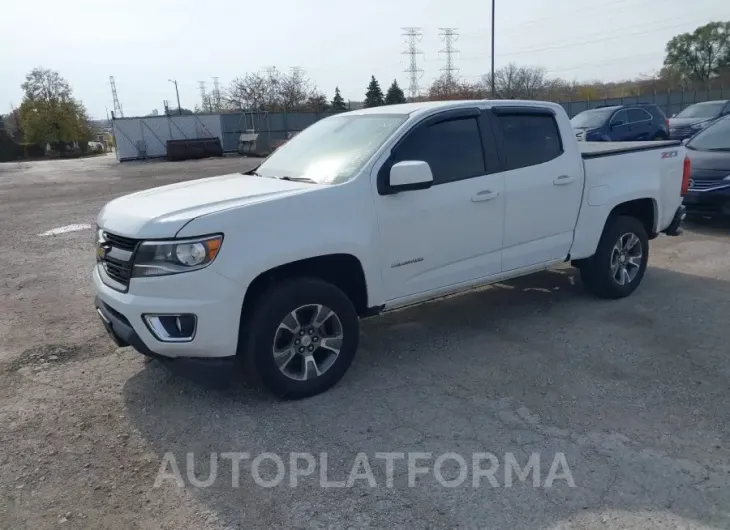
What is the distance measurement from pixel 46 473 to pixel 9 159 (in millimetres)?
64433

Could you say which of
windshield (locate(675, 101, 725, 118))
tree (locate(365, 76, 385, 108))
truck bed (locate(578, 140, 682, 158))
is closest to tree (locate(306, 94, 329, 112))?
tree (locate(365, 76, 385, 108))

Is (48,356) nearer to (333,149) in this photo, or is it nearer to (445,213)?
(333,149)

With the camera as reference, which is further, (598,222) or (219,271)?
(598,222)

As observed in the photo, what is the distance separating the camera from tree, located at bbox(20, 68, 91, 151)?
6372cm

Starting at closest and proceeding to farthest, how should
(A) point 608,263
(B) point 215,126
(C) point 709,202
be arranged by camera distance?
1. (A) point 608,263
2. (C) point 709,202
3. (B) point 215,126

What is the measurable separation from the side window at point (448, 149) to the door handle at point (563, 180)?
819 mm

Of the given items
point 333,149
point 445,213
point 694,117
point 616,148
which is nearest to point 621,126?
point 694,117

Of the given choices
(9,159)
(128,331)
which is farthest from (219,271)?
(9,159)

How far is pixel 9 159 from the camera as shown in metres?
58.4

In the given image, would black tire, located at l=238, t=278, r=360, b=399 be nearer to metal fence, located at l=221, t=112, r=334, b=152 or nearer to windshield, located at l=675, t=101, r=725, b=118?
windshield, located at l=675, t=101, r=725, b=118

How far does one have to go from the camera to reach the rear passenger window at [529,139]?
5.16 metres

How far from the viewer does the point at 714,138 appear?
32.1 feet

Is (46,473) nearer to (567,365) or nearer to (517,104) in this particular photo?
(567,365)

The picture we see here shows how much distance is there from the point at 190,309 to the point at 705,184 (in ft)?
26.3
